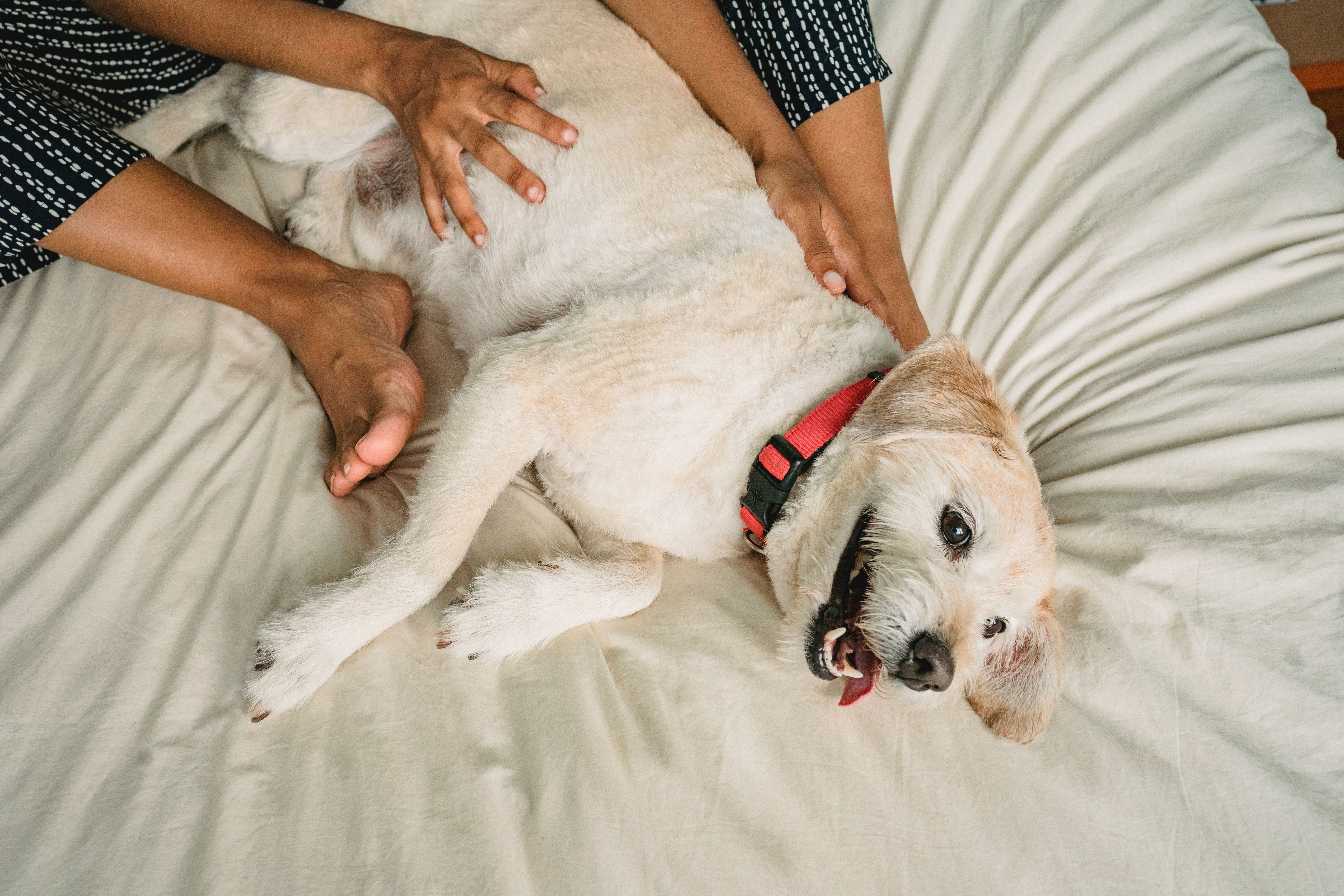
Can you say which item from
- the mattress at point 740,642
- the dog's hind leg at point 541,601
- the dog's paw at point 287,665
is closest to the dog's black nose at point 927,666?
the mattress at point 740,642

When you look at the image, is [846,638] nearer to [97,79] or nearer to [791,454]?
[791,454]

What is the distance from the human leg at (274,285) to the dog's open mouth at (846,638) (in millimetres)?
1085

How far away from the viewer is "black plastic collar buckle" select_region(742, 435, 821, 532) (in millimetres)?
1676

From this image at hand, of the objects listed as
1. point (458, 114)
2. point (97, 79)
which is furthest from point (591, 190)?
point (97, 79)

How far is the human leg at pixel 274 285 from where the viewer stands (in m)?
1.84

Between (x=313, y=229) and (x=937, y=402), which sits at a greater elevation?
(x=313, y=229)

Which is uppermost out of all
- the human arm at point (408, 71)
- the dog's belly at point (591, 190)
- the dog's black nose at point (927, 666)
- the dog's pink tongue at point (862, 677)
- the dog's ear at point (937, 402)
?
the human arm at point (408, 71)

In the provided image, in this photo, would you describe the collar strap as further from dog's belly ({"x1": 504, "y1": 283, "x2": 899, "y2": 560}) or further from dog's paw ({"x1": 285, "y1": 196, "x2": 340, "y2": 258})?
dog's paw ({"x1": 285, "y1": 196, "x2": 340, "y2": 258})

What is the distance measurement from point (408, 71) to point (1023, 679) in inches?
85.2

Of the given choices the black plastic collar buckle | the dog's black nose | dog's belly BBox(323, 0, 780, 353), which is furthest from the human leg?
the dog's black nose

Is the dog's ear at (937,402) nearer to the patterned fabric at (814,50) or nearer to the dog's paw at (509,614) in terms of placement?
the dog's paw at (509,614)

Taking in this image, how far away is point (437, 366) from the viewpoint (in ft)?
7.53

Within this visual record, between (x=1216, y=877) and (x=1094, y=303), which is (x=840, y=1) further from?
(x=1216, y=877)

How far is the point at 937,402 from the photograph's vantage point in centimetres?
161
